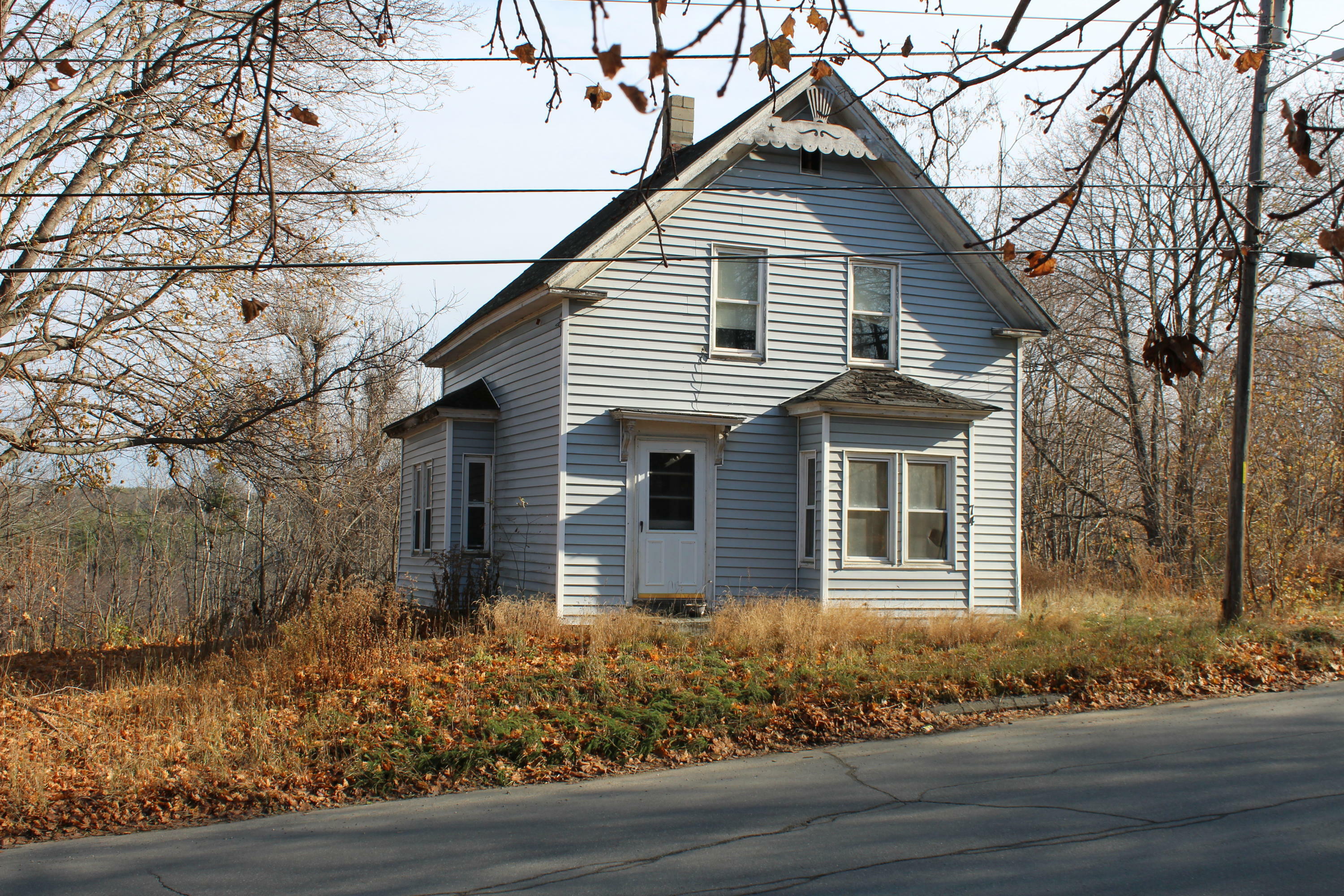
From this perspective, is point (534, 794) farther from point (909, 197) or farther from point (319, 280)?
point (909, 197)

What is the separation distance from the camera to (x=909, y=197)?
1585 cm

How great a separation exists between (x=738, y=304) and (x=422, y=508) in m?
6.83

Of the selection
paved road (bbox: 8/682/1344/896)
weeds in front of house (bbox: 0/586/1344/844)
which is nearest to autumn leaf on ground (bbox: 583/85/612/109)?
paved road (bbox: 8/682/1344/896)

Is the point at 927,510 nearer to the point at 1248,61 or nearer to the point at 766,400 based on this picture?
the point at 766,400

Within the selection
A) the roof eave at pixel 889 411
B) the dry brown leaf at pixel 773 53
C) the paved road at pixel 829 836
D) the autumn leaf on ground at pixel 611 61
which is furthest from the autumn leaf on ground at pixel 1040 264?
the roof eave at pixel 889 411

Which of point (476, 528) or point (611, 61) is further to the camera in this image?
point (476, 528)

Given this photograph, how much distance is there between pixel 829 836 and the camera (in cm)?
657

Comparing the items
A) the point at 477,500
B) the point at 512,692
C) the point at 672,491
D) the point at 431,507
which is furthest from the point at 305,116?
the point at 431,507

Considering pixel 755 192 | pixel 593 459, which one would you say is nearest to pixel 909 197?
pixel 755 192

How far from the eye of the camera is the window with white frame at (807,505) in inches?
589

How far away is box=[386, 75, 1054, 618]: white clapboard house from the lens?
47.0 ft

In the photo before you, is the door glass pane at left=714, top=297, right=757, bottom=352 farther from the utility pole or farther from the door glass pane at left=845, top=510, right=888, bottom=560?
the utility pole

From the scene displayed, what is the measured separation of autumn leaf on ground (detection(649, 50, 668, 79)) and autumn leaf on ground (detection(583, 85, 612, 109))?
839mm

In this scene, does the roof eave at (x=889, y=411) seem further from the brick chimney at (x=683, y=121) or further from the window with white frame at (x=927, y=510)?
the brick chimney at (x=683, y=121)
